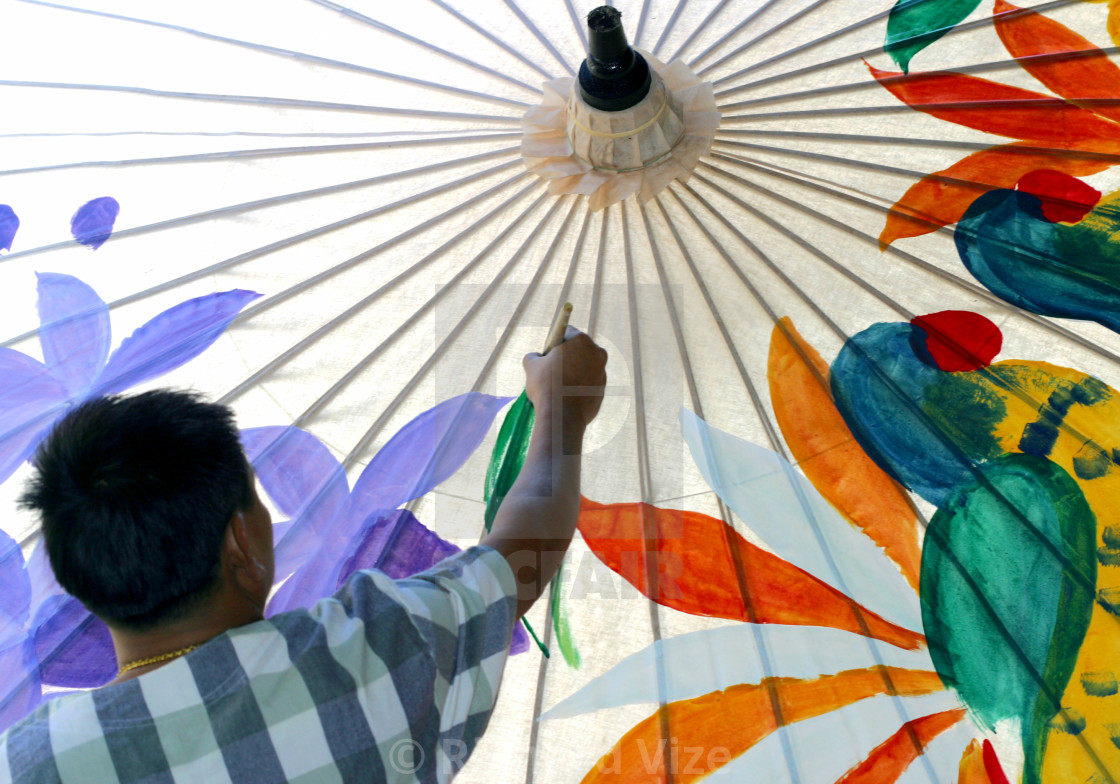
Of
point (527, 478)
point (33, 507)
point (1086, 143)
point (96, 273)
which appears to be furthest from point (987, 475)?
point (96, 273)

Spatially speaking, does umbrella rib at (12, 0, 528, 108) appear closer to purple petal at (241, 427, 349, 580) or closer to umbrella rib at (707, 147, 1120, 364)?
umbrella rib at (707, 147, 1120, 364)

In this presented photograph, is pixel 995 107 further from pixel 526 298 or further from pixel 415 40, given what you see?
pixel 415 40

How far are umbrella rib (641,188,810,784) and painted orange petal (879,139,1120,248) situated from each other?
343 mm

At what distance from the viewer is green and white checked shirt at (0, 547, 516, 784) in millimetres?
1181

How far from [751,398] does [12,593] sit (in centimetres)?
155

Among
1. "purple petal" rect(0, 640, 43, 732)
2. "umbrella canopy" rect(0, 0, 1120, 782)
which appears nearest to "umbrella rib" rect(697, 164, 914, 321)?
"umbrella canopy" rect(0, 0, 1120, 782)

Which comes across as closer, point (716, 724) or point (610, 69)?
point (610, 69)

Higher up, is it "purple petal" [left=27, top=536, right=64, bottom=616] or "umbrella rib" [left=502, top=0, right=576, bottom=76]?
"umbrella rib" [left=502, top=0, right=576, bottom=76]

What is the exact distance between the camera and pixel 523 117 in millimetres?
1978

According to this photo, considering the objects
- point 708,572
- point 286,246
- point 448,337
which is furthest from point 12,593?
point 708,572

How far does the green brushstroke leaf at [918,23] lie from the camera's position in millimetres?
1954

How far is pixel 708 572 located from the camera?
76.0 inches

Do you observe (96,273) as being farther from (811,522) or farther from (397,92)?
(811,522)

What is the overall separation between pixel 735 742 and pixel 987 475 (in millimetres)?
753
